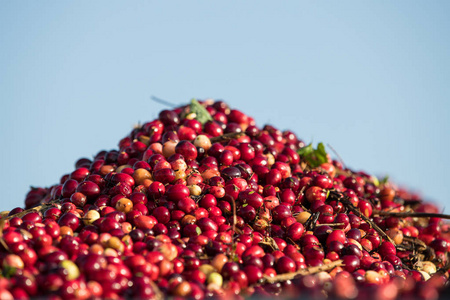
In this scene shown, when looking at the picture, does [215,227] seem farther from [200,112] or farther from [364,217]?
[200,112]

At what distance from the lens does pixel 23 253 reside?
3348 millimetres

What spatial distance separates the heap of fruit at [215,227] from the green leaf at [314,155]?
1 cm

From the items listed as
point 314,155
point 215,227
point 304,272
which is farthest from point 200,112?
point 304,272

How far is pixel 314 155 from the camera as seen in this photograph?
20.4 feet

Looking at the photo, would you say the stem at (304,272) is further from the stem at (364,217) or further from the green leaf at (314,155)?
the green leaf at (314,155)

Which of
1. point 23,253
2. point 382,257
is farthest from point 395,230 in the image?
point 23,253

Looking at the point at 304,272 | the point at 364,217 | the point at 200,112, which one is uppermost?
the point at 200,112

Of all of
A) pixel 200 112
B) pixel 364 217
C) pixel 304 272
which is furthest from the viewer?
pixel 200 112

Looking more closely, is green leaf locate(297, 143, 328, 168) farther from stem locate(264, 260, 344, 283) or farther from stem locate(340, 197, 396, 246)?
stem locate(264, 260, 344, 283)

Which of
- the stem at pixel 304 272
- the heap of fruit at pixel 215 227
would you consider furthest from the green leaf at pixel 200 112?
the stem at pixel 304 272

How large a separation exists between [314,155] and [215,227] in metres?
2.46

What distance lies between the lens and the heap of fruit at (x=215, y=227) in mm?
3148

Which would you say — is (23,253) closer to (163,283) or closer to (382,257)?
(163,283)

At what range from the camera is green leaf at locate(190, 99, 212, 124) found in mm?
6267
